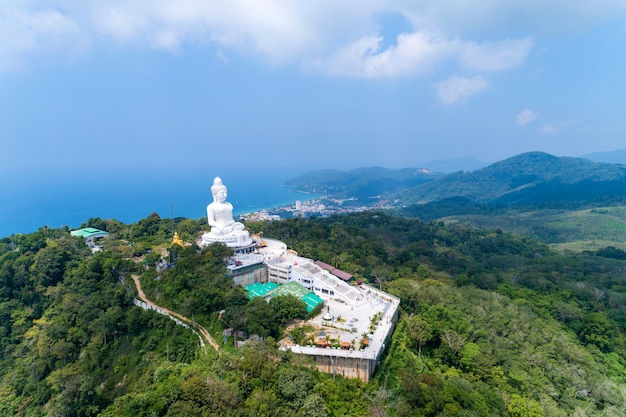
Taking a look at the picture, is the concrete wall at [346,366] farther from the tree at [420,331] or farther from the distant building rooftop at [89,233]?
the distant building rooftop at [89,233]

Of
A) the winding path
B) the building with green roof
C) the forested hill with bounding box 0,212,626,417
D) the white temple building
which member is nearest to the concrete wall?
the white temple building

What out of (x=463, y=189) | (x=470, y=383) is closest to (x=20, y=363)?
(x=470, y=383)

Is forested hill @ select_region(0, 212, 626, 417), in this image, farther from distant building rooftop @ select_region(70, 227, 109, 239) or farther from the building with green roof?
the building with green roof

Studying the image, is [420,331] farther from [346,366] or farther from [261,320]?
[261,320]

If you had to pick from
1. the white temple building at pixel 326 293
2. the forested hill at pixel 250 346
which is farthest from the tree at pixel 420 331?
the white temple building at pixel 326 293

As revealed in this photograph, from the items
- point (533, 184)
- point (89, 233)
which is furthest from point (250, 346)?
point (533, 184)

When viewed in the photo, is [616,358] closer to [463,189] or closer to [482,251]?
[482,251]
